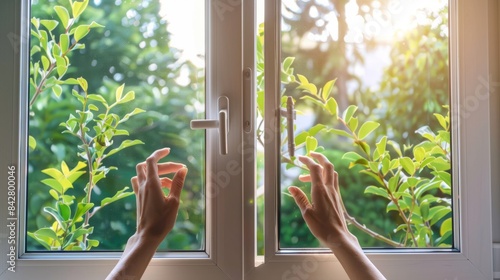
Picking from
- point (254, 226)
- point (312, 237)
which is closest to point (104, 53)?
point (254, 226)

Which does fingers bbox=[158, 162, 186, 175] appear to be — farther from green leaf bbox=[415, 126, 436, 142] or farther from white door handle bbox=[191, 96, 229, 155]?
green leaf bbox=[415, 126, 436, 142]

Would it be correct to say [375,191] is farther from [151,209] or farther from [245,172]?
[151,209]

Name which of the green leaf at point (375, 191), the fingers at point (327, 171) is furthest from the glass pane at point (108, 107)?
the green leaf at point (375, 191)

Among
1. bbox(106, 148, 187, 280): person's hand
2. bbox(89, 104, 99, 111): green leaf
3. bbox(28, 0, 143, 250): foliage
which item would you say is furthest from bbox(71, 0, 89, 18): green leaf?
bbox(106, 148, 187, 280): person's hand

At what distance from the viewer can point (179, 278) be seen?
1087 mm

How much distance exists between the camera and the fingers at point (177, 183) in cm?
108

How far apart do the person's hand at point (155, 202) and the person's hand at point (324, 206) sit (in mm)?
252

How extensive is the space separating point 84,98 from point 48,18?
19cm

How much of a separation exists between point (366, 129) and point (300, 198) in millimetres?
222

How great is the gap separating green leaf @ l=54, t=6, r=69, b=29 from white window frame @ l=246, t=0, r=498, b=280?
1.46ft

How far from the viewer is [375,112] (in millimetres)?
1156

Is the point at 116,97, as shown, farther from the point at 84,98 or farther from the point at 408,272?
the point at 408,272

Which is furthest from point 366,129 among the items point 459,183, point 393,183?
point 459,183

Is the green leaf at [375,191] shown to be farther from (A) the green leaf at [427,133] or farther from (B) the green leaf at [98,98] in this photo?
(B) the green leaf at [98,98]
